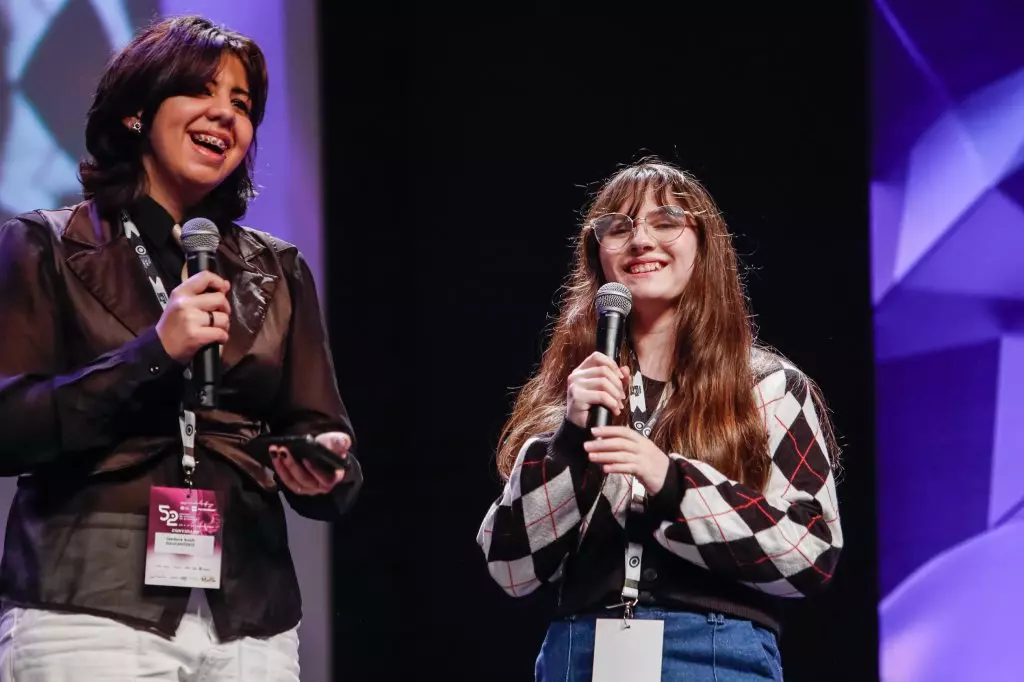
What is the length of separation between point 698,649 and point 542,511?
0.34 meters

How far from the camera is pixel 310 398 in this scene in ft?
6.57

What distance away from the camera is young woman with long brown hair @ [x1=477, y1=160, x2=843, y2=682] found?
6.67ft

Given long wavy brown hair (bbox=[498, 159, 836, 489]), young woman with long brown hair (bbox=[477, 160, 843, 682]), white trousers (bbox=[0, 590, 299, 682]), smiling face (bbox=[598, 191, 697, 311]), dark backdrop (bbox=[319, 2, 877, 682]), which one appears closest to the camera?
white trousers (bbox=[0, 590, 299, 682])

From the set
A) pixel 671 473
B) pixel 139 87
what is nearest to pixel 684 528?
pixel 671 473

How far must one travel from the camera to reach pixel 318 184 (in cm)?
352

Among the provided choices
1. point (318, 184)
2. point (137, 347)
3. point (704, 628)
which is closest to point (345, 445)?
point (137, 347)

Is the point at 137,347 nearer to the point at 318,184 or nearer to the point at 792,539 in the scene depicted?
the point at 792,539

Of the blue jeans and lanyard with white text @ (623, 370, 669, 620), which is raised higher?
lanyard with white text @ (623, 370, 669, 620)

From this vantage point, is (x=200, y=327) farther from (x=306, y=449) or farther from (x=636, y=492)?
(x=636, y=492)

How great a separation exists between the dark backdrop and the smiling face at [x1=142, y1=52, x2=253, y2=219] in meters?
1.61

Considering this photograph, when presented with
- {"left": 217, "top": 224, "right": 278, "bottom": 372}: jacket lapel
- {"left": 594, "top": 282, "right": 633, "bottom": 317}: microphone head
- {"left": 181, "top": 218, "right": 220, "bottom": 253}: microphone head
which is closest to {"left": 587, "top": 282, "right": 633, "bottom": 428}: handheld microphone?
{"left": 594, "top": 282, "right": 633, "bottom": 317}: microphone head

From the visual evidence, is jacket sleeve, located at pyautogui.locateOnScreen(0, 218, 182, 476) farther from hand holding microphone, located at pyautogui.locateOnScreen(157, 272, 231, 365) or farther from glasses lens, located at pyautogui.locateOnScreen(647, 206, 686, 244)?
glasses lens, located at pyautogui.locateOnScreen(647, 206, 686, 244)

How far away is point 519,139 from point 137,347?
2438mm

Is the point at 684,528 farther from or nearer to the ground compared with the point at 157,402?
nearer to the ground
